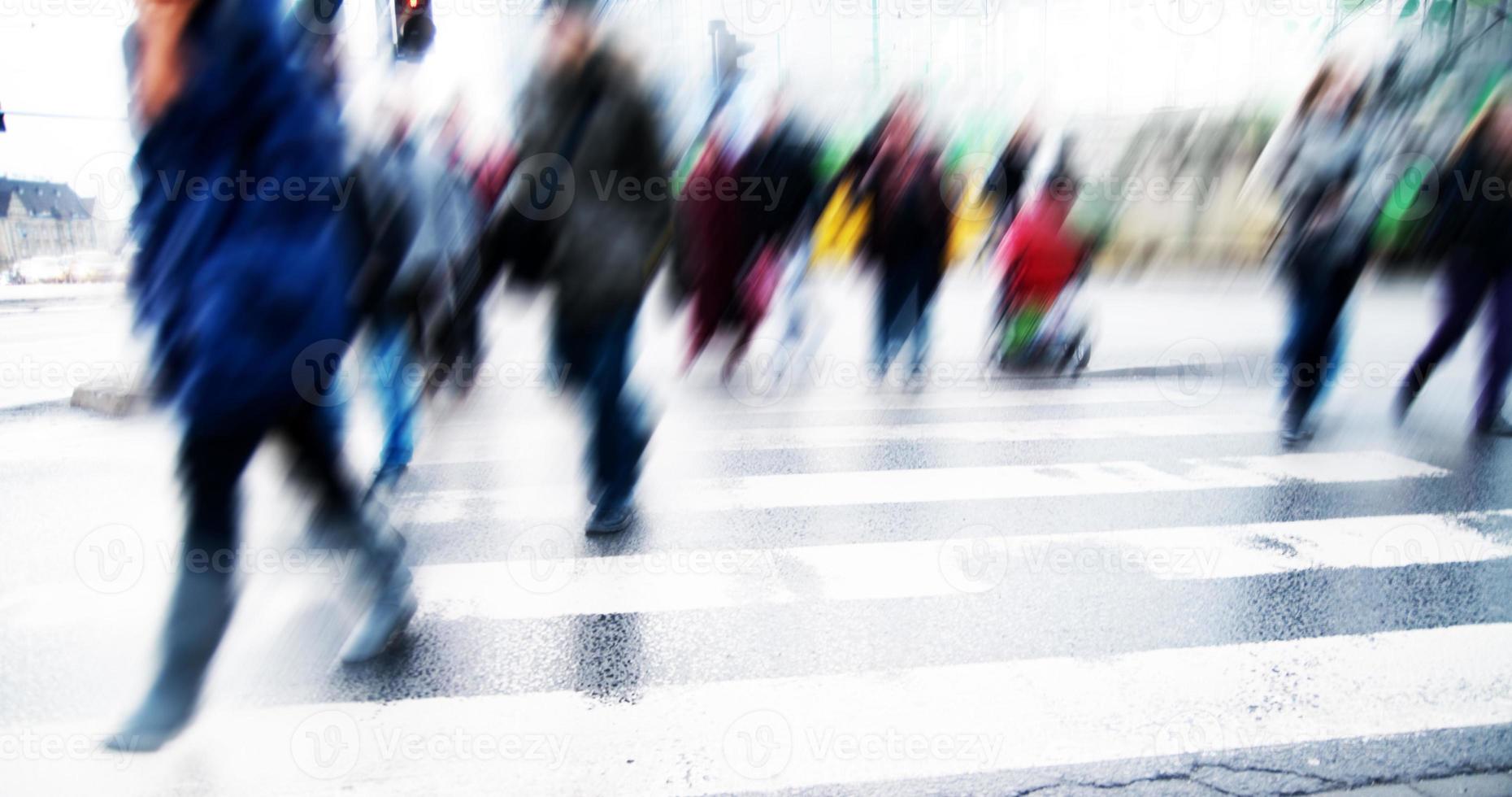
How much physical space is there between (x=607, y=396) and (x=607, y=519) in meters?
0.51

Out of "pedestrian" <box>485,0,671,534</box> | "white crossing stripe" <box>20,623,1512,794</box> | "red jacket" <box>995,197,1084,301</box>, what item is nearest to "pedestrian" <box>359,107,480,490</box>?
"pedestrian" <box>485,0,671,534</box>

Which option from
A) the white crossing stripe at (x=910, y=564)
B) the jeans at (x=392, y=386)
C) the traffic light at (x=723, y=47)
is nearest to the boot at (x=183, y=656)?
the white crossing stripe at (x=910, y=564)

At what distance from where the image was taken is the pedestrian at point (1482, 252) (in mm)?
5168

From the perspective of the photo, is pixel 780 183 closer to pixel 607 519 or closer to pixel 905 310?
pixel 905 310

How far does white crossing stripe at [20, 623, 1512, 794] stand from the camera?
93.8 inches

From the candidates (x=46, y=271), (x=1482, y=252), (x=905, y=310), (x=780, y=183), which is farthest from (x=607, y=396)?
(x=46, y=271)

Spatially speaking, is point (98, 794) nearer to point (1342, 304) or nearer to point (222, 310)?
point (222, 310)

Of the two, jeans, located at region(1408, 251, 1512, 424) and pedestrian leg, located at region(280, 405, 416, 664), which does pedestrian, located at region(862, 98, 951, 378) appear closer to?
jeans, located at region(1408, 251, 1512, 424)

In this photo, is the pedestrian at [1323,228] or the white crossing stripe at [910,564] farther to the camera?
the pedestrian at [1323,228]

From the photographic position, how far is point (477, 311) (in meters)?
6.15

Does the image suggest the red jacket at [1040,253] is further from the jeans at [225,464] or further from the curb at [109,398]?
the curb at [109,398]

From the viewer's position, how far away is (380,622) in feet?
9.87

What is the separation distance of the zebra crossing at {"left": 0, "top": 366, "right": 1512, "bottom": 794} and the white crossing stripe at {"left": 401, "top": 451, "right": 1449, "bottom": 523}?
0.07ft

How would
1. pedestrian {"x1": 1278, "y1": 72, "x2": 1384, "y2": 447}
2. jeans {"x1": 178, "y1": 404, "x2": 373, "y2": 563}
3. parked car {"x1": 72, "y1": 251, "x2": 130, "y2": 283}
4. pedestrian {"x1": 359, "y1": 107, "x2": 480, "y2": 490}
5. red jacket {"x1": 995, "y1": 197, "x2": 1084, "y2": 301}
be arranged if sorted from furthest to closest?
parked car {"x1": 72, "y1": 251, "x2": 130, "y2": 283} → red jacket {"x1": 995, "y1": 197, "x2": 1084, "y2": 301} → pedestrian {"x1": 1278, "y1": 72, "x2": 1384, "y2": 447} → pedestrian {"x1": 359, "y1": 107, "x2": 480, "y2": 490} → jeans {"x1": 178, "y1": 404, "x2": 373, "y2": 563}
